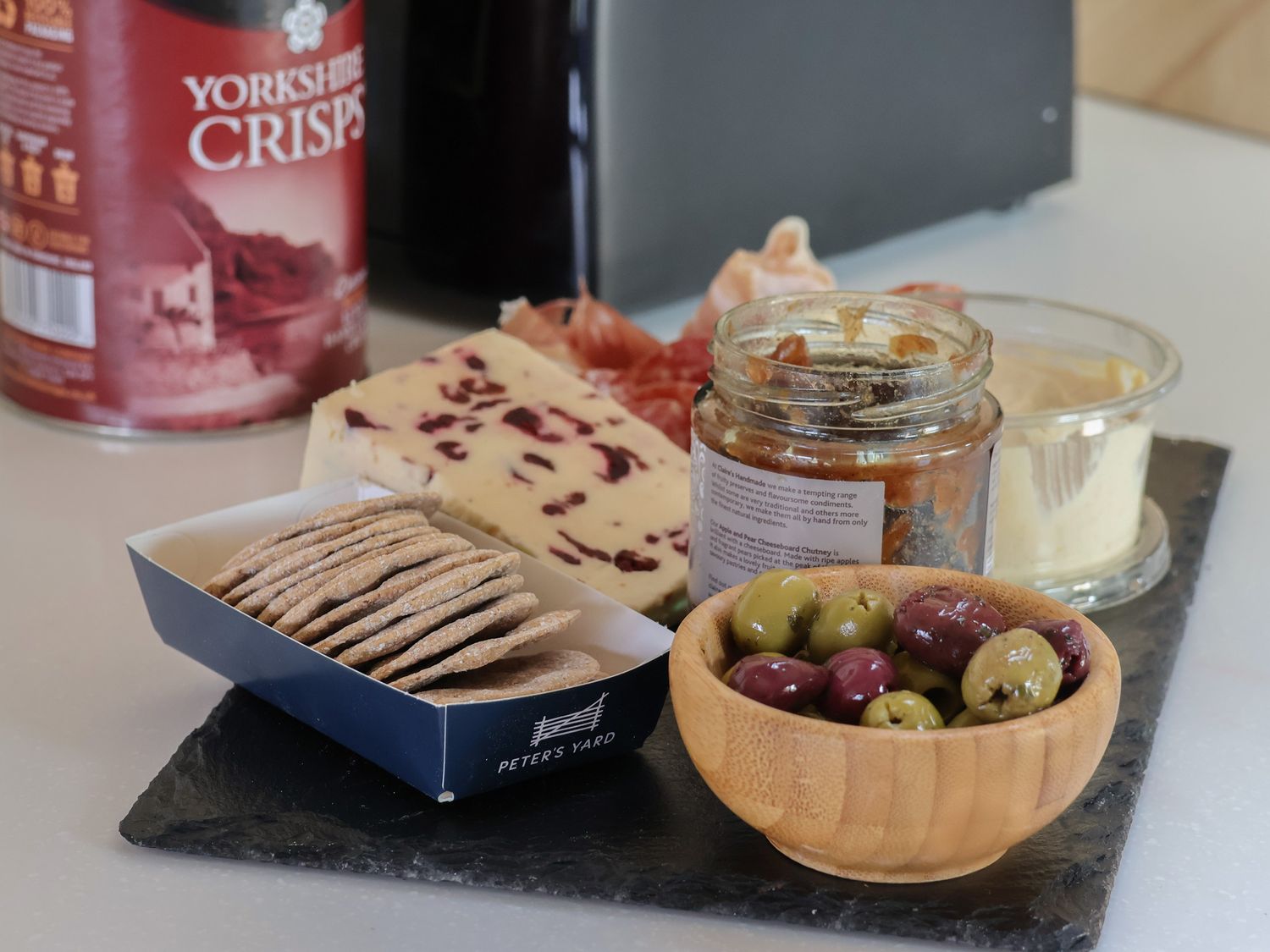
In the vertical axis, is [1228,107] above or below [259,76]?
below

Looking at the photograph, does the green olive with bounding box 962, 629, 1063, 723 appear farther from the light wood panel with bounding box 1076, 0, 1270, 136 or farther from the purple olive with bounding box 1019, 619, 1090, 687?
the light wood panel with bounding box 1076, 0, 1270, 136

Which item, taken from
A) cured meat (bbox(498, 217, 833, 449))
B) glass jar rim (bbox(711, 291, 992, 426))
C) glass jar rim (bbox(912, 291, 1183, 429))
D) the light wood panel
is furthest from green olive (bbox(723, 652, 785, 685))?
the light wood panel

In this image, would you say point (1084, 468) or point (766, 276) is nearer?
point (1084, 468)

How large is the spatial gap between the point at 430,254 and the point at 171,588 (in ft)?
1.75

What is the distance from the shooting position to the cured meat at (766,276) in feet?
3.36

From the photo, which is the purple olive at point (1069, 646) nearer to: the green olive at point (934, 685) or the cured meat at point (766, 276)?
the green olive at point (934, 685)

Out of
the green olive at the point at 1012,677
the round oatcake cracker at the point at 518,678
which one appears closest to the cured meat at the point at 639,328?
the round oatcake cracker at the point at 518,678

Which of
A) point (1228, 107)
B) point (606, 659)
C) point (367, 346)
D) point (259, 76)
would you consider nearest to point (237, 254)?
point (259, 76)

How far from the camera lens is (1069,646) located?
563mm

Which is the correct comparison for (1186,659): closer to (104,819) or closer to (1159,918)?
(1159,918)

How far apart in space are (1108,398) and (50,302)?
579 mm

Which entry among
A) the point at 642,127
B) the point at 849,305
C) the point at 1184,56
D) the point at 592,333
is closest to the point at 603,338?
the point at 592,333

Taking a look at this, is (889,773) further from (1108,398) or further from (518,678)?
(1108,398)

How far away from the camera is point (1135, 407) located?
81 cm
